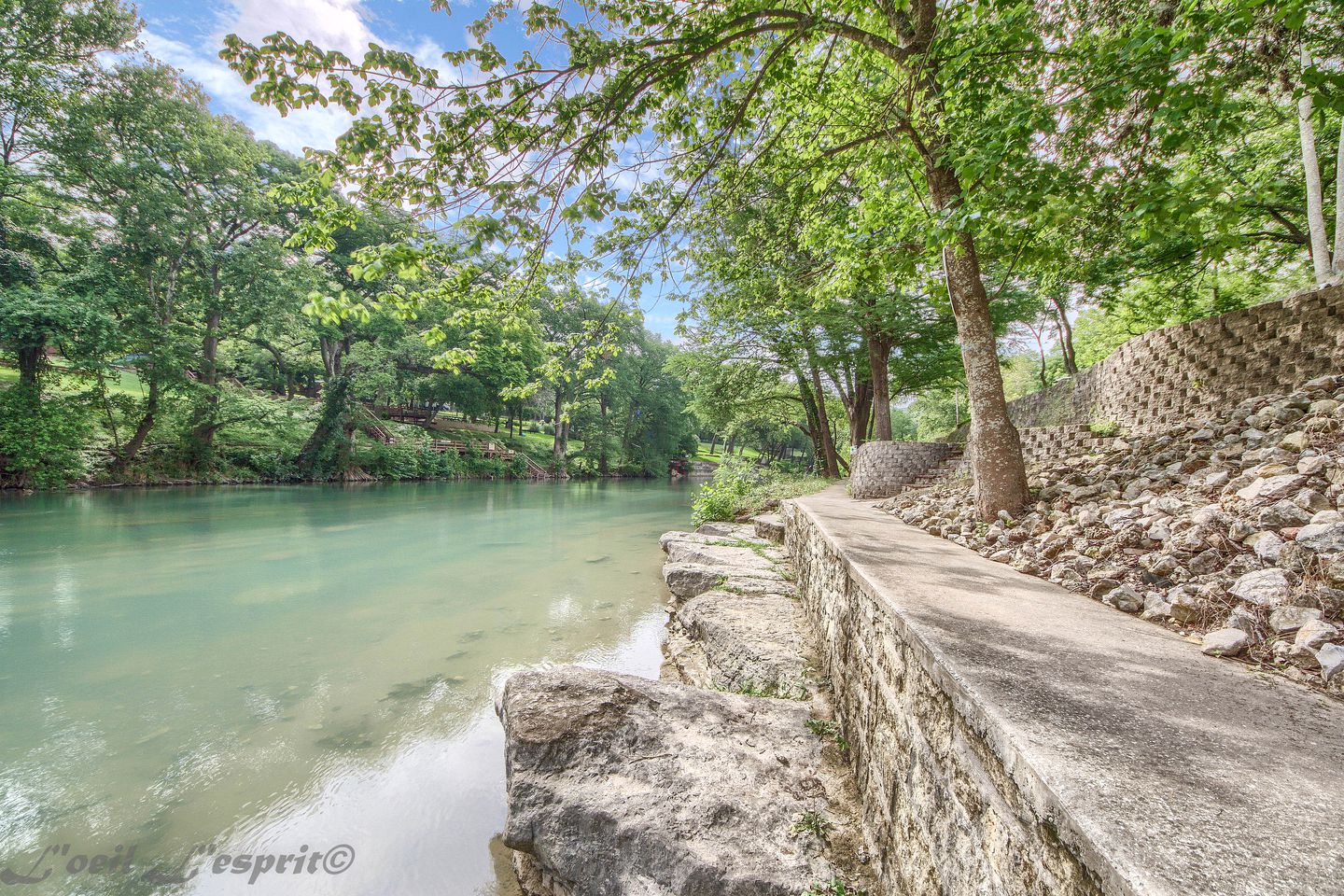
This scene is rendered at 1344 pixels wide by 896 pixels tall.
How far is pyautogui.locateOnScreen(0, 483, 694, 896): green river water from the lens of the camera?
2428 millimetres

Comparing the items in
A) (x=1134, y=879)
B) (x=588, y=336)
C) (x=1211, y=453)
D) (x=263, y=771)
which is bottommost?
(x=263, y=771)

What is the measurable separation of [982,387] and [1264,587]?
2743 millimetres

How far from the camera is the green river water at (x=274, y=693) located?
7.97 feet

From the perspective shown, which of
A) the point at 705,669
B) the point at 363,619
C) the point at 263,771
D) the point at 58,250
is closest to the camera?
the point at 263,771

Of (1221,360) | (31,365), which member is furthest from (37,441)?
(1221,360)

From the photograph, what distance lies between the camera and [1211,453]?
135 inches

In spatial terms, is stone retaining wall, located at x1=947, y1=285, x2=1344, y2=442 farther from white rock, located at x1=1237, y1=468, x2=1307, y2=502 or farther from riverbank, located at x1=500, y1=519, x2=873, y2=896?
riverbank, located at x1=500, y1=519, x2=873, y2=896

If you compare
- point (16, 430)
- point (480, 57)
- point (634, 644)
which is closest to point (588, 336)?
point (480, 57)

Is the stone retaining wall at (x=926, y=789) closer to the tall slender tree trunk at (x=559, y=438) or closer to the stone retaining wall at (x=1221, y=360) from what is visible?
the stone retaining wall at (x=1221, y=360)

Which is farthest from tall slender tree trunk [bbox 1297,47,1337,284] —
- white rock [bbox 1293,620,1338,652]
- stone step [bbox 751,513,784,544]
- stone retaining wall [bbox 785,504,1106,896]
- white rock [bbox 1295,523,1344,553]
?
stone retaining wall [bbox 785,504,1106,896]

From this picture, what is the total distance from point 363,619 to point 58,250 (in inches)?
825

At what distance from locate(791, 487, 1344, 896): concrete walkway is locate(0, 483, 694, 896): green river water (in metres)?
2.30

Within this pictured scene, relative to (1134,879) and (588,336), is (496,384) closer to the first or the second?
(588,336)

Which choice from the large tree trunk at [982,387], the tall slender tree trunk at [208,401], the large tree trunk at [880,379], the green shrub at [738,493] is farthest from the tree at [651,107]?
the tall slender tree trunk at [208,401]
